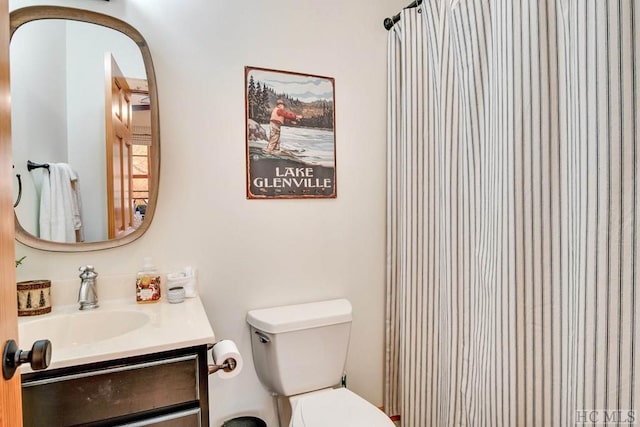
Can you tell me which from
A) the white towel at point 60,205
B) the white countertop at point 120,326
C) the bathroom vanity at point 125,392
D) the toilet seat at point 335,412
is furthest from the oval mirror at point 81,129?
the toilet seat at point 335,412

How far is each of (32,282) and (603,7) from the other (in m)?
1.90

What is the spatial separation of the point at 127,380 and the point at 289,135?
3.84ft

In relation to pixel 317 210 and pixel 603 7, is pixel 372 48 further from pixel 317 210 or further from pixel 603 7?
pixel 603 7

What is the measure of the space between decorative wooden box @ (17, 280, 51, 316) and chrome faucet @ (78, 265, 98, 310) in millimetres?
98

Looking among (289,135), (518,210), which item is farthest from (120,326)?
(518,210)

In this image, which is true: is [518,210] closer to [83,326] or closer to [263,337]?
[263,337]

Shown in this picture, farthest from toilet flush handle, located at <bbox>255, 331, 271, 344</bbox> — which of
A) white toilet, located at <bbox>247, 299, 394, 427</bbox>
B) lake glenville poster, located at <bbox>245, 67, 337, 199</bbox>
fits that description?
lake glenville poster, located at <bbox>245, 67, 337, 199</bbox>

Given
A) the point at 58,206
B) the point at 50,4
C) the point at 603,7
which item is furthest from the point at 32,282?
the point at 603,7

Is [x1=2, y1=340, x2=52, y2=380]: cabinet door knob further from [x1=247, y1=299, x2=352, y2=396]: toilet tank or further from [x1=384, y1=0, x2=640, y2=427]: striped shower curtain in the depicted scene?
[x1=384, y1=0, x2=640, y2=427]: striped shower curtain

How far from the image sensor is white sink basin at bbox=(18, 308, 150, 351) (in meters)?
1.21

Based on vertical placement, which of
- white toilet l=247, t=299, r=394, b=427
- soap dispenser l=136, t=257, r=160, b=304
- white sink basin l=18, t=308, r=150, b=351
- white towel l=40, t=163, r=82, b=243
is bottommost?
white toilet l=247, t=299, r=394, b=427

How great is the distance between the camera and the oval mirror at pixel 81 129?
133cm

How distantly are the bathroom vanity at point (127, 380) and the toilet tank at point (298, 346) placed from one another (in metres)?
0.44

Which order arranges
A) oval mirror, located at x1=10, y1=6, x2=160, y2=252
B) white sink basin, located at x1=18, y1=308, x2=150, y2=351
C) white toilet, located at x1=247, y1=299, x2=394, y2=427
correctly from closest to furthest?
white sink basin, located at x1=18, y1=308, x2=150, y2=351, oval mirror, located at x1=10, y1=6, x2=160, y2=252, white toilet, located at x1=247, y1=299, x2=394, y2=427
